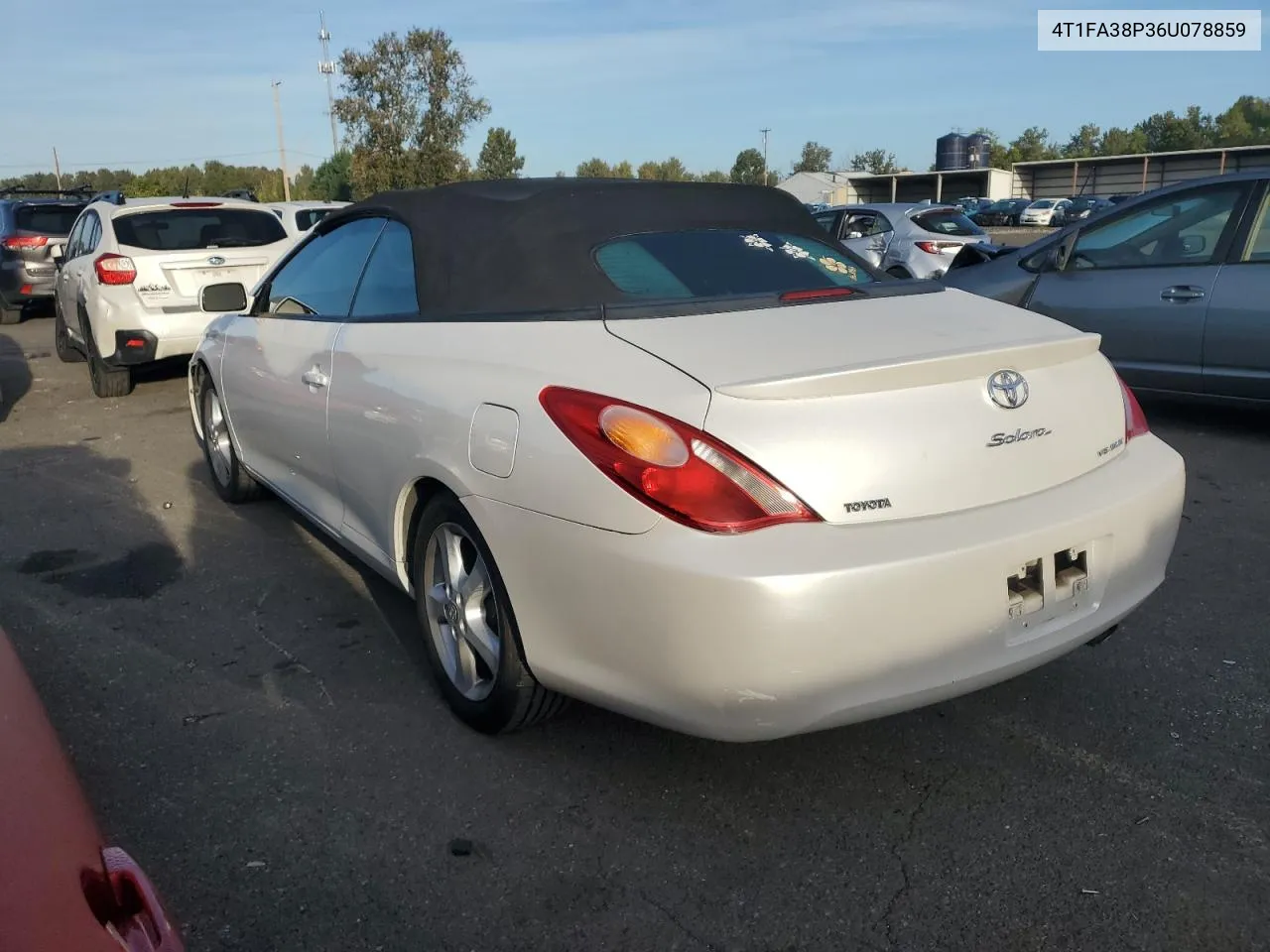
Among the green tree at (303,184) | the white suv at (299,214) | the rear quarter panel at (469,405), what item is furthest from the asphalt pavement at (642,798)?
the green tree at (303,184)

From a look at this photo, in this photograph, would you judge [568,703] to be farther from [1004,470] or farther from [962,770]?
[1004,470]

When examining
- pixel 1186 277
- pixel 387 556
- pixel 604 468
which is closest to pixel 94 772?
pixel 387 556

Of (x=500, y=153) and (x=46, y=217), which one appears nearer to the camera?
(x=46, y=217)

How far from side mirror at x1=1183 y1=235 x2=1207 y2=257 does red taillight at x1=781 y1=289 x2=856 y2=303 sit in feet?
13.6

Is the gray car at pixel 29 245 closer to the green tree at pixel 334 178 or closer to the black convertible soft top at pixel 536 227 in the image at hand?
the black convertible soft top at pixel 536 227


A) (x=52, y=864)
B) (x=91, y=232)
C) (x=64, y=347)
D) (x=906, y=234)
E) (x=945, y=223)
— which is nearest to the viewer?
(x=52, y=864)

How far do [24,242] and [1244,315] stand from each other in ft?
46.3

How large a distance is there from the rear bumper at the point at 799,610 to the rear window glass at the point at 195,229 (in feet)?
23.4

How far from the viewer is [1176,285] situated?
245 inches

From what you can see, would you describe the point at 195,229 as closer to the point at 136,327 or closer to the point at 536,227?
the point at 136,327

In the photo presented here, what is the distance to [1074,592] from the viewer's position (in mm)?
2553

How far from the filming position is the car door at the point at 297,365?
380cm

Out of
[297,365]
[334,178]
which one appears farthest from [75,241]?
[334,178]

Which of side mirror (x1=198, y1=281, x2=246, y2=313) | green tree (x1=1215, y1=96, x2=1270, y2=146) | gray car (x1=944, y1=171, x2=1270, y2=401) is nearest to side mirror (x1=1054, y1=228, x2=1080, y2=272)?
gray car (x1=944, y1=171, x2=1270, y2=401)
